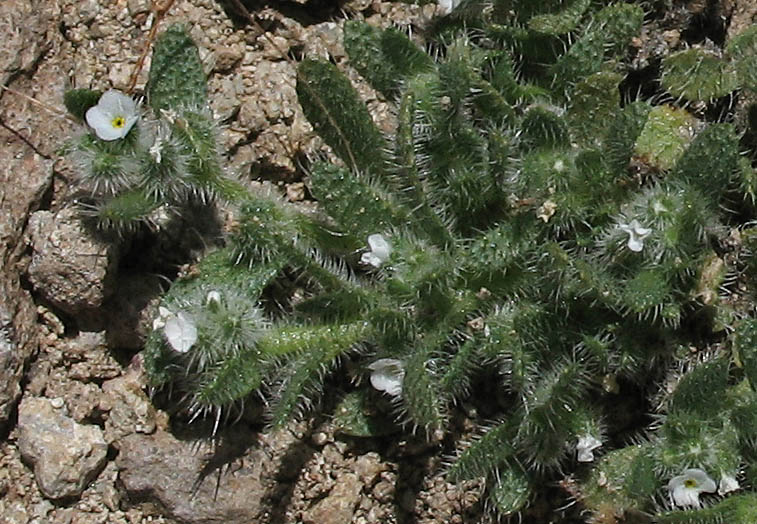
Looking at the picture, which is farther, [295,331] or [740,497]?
[295,331]

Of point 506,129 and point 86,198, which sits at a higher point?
point 506,129

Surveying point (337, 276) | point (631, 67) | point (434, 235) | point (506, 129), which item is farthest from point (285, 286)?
point (631, 67)

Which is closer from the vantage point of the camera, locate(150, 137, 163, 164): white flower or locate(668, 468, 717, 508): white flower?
locate(668, 468, 717, 508): white flower

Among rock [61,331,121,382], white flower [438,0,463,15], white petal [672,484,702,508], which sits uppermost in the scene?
white flower [438,0,463,15]

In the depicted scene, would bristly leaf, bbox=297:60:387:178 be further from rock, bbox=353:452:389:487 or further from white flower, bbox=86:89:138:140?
rock, bbox=353:452:389:487

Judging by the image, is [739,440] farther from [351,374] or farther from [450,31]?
[450,31]

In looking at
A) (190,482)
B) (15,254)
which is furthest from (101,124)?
(190,482)

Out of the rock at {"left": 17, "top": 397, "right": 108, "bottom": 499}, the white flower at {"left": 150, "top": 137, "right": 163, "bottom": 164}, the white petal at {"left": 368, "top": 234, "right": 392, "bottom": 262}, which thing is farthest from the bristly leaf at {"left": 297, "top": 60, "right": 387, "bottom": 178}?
the rock at {"left": 17, "top": 397, "right": 108, "bottom": 499}
